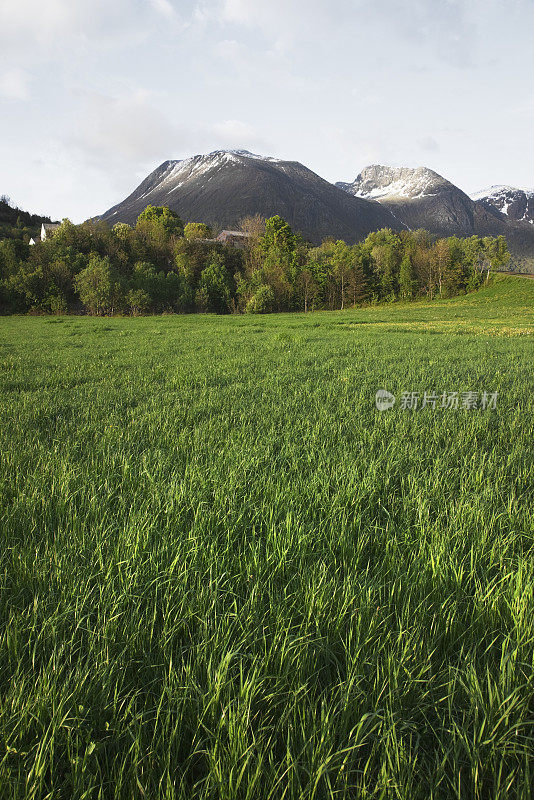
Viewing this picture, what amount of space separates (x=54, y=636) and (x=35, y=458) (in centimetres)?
257

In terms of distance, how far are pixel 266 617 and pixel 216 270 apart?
204 feet

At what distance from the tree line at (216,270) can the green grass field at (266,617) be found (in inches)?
1927

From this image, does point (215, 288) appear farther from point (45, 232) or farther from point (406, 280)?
point (45, 232)

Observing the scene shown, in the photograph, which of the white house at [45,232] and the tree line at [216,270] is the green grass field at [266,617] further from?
the white house at [45,232]

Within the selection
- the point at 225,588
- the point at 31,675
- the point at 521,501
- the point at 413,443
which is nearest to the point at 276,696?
the point at 225,588

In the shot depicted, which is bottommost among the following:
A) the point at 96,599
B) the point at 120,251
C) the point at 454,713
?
the point at 454,713

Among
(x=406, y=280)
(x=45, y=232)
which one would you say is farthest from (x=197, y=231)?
(x=406, y=280)

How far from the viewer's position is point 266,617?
1709 mm

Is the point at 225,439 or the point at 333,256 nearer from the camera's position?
the point at 225,439

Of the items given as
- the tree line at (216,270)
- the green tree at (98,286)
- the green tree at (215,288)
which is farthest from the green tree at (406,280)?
the green tree at (98,286)

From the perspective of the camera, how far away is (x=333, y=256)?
8162 centimetres

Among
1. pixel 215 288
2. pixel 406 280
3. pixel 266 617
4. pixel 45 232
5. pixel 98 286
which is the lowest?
pixel 266 617

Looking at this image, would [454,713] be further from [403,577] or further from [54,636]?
[54,636]

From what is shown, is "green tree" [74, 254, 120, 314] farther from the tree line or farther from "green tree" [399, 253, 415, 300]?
"green tree" [399, 253, 415, 300]
